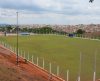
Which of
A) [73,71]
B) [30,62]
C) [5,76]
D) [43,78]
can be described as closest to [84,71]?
[73,71]

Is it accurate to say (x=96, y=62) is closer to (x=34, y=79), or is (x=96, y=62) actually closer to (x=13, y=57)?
(x=13, y=57)

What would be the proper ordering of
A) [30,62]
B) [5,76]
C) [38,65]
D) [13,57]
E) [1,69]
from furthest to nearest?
[13,57] → [30,62] → [38,65] → [1,69] → [5,76]

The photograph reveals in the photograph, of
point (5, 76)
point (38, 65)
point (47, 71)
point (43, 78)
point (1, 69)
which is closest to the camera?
point (5, 76)

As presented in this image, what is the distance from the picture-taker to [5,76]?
861 inches

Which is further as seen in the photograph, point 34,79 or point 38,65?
point 38,65

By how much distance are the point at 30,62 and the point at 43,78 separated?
939cm

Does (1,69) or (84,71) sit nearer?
(1,69)

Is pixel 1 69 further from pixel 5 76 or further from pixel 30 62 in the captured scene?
pixel 30 62

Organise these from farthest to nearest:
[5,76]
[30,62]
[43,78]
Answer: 1. [30,62]
2. [43,78]
3. [5,76]

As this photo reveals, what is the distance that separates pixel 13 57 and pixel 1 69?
570 inches

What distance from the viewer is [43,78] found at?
1032 inches

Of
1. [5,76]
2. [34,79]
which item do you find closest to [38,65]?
[34,79]

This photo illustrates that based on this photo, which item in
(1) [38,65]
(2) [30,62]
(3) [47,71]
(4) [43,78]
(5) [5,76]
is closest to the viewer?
(5) [5,76]

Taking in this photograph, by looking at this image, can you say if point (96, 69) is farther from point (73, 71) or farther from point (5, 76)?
point (5, 76)
